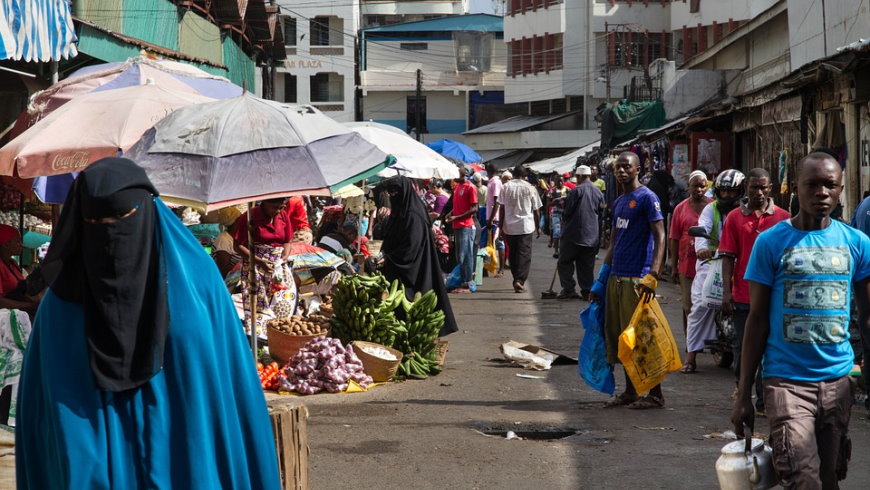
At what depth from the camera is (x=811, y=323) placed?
15.7 feet

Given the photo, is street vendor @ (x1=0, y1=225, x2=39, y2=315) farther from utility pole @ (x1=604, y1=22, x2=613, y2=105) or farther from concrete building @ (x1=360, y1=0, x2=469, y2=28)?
concrete building @ (x1=360, y1=0, x2=469, y2=28)

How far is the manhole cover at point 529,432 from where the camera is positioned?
773cm

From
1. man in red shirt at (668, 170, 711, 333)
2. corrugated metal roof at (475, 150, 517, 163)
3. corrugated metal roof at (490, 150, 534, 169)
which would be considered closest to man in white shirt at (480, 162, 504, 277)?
man in red shirt at (668, 170, 711, 333)

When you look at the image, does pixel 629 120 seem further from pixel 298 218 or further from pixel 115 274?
pixel 115 274

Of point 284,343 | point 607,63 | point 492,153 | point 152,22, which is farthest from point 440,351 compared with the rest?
point 492,153

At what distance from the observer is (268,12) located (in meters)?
30.7

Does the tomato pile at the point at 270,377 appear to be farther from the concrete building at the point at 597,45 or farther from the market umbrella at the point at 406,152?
the concrete building at the point at 597,45

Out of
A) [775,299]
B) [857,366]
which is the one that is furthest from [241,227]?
[775,299]

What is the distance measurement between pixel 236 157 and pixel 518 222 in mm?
10082

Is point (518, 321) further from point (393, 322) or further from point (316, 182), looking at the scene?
point (316, 182)

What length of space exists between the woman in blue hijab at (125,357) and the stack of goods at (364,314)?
5.87 metres

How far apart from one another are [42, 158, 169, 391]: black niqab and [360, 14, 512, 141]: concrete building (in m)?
60.8

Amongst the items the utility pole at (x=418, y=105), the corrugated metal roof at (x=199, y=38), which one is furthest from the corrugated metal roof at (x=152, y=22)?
the utility pole at (x=418, y=105)

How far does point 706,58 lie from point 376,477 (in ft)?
79.9
